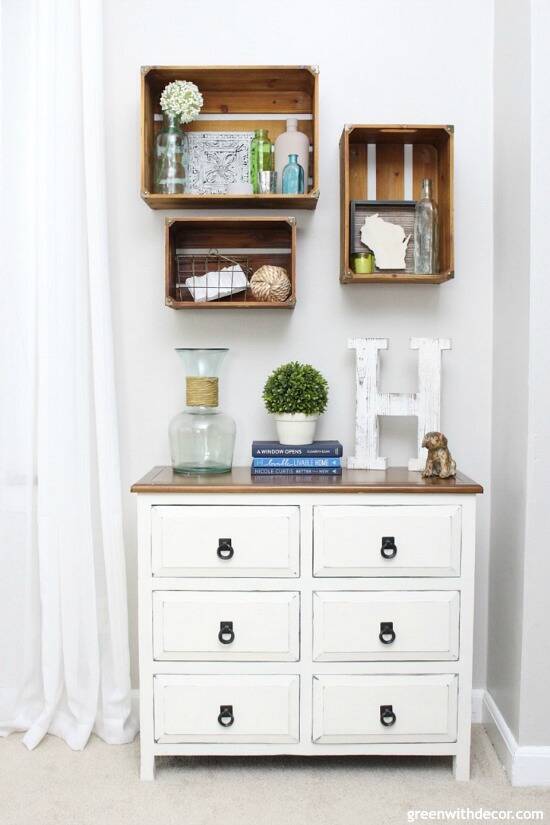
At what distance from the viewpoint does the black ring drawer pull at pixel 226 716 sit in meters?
2.07

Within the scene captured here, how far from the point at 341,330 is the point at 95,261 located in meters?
0.79

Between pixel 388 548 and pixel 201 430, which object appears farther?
pixel 201 430

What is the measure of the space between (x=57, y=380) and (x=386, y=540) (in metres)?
1.07

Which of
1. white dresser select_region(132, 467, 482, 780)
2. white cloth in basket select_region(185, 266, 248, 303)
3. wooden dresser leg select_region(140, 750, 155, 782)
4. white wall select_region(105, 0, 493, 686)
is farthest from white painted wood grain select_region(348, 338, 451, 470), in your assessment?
wooden dresser leg select_region(140, 750, 155, 782)

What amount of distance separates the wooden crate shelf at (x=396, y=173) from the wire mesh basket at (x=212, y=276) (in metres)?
0.31

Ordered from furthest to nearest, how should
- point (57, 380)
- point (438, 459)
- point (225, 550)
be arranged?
point (57, 380) → point (438, 459) → point (225, 550)

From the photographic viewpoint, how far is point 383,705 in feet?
6.79

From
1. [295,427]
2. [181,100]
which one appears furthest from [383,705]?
[181,100]

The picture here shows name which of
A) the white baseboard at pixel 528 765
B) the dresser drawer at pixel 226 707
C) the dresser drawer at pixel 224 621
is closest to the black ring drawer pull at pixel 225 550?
the dresser drawer at pixel 224 621

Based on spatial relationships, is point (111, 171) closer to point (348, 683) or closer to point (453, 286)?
point (453, 286)

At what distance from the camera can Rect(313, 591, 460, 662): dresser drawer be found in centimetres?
206

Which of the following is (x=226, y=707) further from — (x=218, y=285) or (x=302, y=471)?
(x=218, y=285)

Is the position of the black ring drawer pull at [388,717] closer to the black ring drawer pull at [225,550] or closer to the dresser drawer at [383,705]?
the dresser drawer at [383,705]

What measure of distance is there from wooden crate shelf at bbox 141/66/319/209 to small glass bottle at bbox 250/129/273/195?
0.22ft
